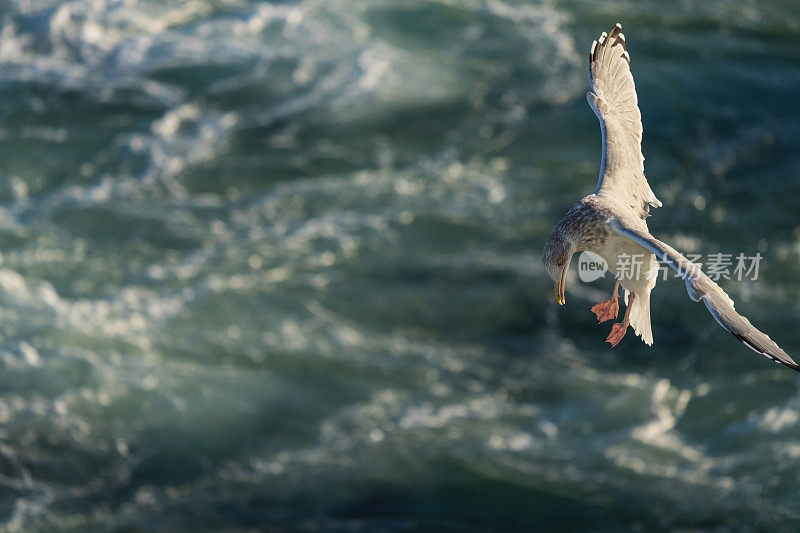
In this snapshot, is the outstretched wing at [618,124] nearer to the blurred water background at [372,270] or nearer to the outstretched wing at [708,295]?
the outstretched wing at [708,295]

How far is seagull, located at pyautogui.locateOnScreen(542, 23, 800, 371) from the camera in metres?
3.73

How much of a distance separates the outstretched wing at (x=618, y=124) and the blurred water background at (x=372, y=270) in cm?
480

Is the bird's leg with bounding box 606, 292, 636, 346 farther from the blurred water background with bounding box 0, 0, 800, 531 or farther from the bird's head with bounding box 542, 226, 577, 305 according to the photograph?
the blurred water background with bounding box 0, 0, 800, 531

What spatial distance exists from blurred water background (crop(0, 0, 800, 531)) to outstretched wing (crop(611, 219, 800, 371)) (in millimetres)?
5593

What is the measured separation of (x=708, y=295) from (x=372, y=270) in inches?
329

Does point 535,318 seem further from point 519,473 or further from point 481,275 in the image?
point 519,473

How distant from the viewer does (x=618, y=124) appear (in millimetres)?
5285

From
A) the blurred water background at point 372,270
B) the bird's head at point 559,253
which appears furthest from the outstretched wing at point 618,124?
the blurred water background at point 372,270

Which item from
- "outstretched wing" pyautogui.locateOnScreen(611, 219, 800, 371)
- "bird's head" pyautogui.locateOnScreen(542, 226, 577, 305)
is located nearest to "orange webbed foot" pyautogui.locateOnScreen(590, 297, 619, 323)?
"bird's head" pyautogui.locateOnScreen(542, 226, 577, 305)

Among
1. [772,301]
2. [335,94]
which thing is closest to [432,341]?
[772,301]

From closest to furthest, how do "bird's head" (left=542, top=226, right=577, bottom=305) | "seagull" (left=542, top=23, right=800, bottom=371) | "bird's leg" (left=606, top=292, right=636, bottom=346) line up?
"seagull" (left=542, top=23, right=800, bottom=371)
"bird's leg" (left=606, top=292, right=636, bottom=346)
"bird's head" (left=542, top=226, right=577, bottom=305)

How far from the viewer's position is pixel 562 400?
1038cm

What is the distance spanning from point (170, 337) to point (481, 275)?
3903mm

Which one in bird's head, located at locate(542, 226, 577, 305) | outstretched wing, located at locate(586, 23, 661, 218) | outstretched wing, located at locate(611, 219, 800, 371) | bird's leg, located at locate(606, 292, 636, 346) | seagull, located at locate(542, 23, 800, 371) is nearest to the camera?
outstretched wing, located at locate(611, 219, 800, 371)
